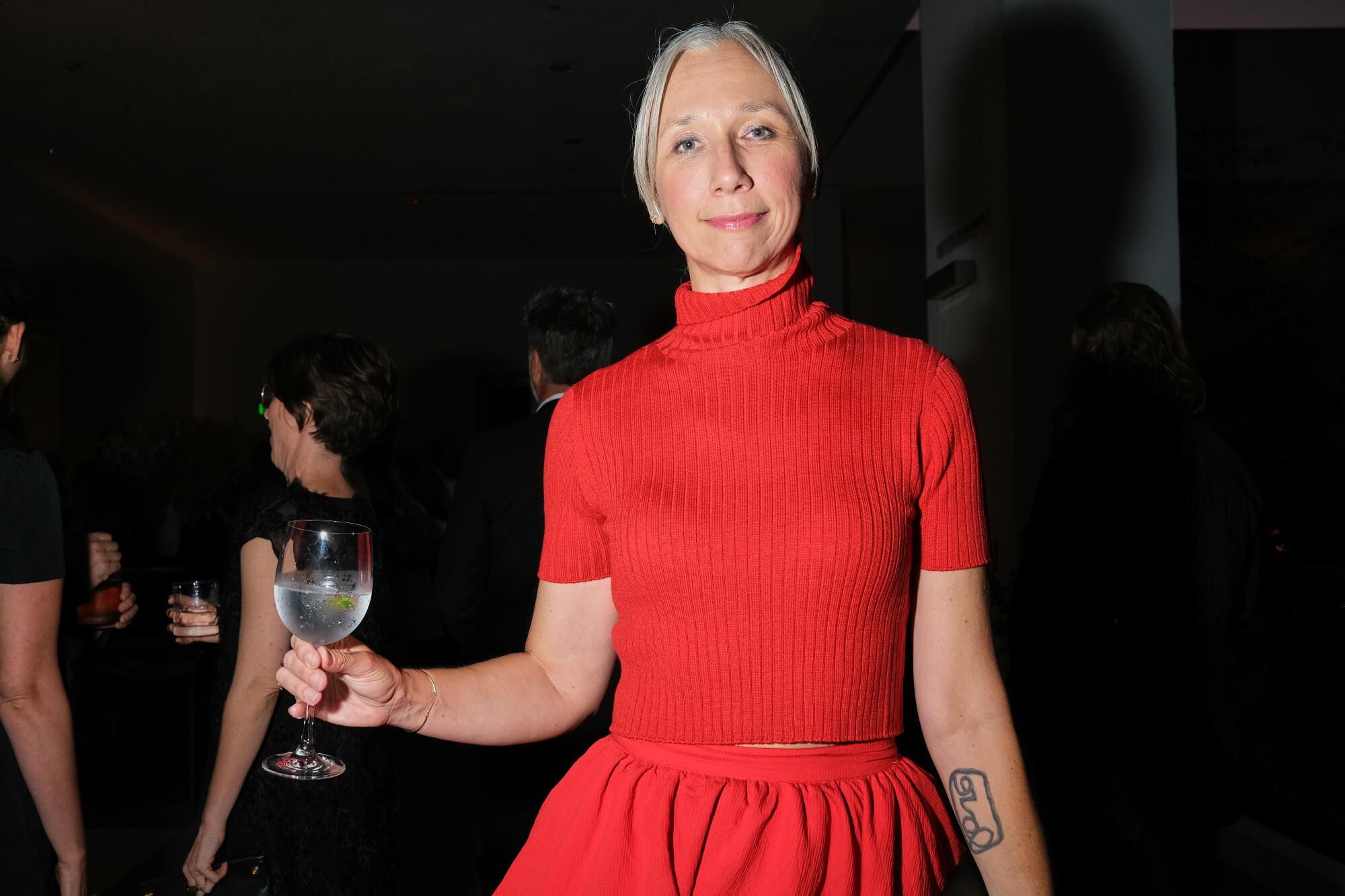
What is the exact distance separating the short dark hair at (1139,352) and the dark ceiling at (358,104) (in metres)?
3.55

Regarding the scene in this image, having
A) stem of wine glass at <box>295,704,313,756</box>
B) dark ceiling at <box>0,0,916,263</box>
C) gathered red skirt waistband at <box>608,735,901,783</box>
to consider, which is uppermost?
dark ceiling at <box>0,0,916,263</box>

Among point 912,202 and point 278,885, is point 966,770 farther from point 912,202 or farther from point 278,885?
point 912,202

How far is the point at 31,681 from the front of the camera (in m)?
1.79

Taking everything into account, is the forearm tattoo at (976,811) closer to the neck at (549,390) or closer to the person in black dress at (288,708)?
the person in black dress at (288,708)

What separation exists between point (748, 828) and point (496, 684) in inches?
14.1

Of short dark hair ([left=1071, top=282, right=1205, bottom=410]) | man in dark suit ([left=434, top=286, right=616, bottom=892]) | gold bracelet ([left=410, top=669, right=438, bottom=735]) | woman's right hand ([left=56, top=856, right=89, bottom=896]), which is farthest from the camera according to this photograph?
man in dark suit ([left=434, top=286, right=616, bottom=892])

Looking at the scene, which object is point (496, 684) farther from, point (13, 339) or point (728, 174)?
point (13, 339)

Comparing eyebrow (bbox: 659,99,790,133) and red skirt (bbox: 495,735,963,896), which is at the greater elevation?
eyebrow (bbox: 659,99,790,133)

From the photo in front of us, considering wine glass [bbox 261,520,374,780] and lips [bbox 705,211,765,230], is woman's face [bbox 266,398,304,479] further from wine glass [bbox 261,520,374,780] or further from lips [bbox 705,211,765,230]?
lips [bbox 705,211,765,230]

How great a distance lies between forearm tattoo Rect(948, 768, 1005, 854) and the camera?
1.10 metres

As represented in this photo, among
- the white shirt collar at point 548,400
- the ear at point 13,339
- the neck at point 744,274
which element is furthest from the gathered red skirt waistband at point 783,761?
the white shirt collar at point 548,400

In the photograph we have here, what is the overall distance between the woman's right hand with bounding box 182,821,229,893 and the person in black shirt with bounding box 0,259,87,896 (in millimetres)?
177

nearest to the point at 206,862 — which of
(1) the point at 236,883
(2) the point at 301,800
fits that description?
(1) the point at 236,883

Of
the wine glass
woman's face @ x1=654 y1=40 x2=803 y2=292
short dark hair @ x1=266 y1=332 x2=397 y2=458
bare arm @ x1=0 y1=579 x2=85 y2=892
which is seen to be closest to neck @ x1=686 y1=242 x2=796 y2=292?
woman's face @ x1=654 y1=40 x2=803 y2=292
